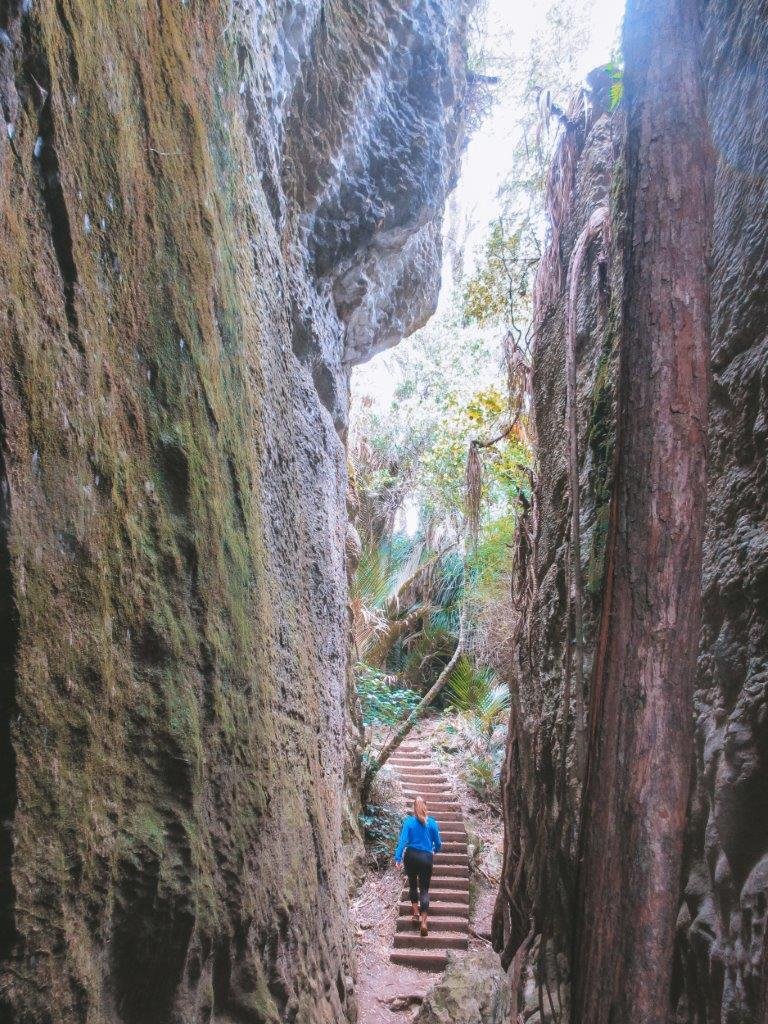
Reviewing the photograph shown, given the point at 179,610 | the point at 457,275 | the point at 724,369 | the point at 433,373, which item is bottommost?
the point at 179,610

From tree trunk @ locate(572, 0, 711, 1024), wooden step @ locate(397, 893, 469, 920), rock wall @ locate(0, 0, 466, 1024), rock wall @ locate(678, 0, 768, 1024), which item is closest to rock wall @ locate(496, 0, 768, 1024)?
rock wall @ locate(678, 0, 768, 1024)

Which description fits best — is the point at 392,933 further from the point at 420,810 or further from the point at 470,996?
the point at 470,996

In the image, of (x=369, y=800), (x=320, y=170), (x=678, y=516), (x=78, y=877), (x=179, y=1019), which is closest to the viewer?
(x=78, y=877)

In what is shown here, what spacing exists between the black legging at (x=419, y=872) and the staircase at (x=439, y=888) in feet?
1.35

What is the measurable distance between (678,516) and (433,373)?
44.7 ft

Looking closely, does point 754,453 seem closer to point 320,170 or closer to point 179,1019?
point 179,1019

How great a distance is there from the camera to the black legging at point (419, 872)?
22.8 feet

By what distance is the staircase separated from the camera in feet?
23.4

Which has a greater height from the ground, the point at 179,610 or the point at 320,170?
the point at 320,170

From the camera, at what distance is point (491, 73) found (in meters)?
8.52

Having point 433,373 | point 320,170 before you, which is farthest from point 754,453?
point 433,373

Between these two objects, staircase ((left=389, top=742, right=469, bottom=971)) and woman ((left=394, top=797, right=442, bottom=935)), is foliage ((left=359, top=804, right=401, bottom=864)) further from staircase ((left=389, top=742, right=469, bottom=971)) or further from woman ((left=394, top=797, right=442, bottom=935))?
woman ((left=394, top=797, right=442, bottom=935))

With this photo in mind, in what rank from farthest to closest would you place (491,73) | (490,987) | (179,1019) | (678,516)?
(491,73), (490,987), (179,1019), (678,516)

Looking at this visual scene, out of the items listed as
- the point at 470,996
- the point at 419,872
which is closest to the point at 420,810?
the point at 419,872
